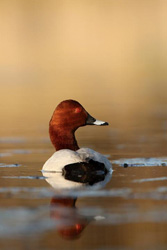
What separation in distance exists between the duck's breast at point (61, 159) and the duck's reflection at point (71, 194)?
7 centimetres

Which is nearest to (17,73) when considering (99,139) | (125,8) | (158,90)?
(158,90)

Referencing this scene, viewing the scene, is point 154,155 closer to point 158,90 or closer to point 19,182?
point 19,182

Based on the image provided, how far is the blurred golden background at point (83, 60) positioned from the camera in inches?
679

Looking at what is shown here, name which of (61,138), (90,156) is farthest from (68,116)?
(90,156)

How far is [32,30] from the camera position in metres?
36.6

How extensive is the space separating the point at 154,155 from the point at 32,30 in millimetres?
26841

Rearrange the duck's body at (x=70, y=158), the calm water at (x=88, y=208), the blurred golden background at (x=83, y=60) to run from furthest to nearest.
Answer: the blurred golden background at (x=83, y=60)
the duck's body at (x=70, y=158)
the calm water at (x=88, y=208)

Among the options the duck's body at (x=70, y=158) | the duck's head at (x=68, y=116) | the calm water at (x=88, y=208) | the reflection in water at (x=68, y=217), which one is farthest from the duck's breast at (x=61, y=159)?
the reflection in water at (x=68, y=217)

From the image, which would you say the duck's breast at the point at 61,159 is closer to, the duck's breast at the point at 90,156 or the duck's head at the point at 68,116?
the duck's breast at the point at 90,156

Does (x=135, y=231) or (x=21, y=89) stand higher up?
(x=135, y=231)

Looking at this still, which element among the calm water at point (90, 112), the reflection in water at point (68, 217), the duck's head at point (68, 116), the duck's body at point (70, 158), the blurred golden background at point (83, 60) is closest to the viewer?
the reflection in water at point (68, 217)

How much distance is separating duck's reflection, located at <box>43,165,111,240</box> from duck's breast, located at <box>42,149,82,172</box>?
0.22ft

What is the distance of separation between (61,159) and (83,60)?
23.2 metres

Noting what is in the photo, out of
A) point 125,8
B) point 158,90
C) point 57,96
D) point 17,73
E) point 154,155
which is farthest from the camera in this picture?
point 125,8
